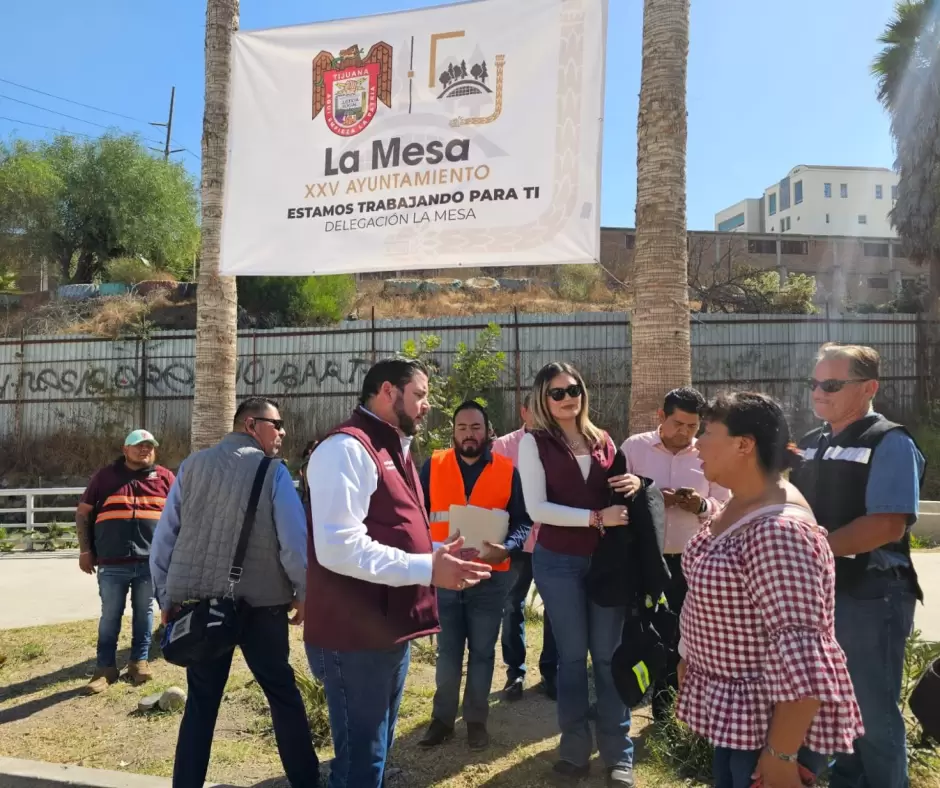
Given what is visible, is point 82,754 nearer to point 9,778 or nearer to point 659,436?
point 9,778

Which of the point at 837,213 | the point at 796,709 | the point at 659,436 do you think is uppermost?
the point at 837,213

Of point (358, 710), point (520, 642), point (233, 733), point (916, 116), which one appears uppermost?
point (916, 116)

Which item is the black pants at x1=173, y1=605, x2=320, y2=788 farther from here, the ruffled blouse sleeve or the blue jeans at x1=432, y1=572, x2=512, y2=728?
the ruffled blouse sleeve

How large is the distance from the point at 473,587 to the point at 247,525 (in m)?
1.30

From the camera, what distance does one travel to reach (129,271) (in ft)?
73.5

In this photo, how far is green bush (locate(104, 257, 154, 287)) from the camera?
2231 centimetres

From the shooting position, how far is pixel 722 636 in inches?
84.7

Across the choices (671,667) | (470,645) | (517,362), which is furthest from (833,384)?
(517,362)

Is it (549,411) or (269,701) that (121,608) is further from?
(549,411)

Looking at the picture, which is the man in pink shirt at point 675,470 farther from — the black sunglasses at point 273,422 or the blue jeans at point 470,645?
Answer: the black sunglasses at point 273,422

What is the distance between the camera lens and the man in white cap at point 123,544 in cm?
553

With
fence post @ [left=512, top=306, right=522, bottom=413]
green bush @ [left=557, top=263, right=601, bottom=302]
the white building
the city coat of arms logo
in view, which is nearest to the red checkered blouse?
the city coat of arms logo

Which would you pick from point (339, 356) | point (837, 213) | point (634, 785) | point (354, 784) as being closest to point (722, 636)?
point (354, 784)

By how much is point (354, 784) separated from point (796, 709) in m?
1.58
